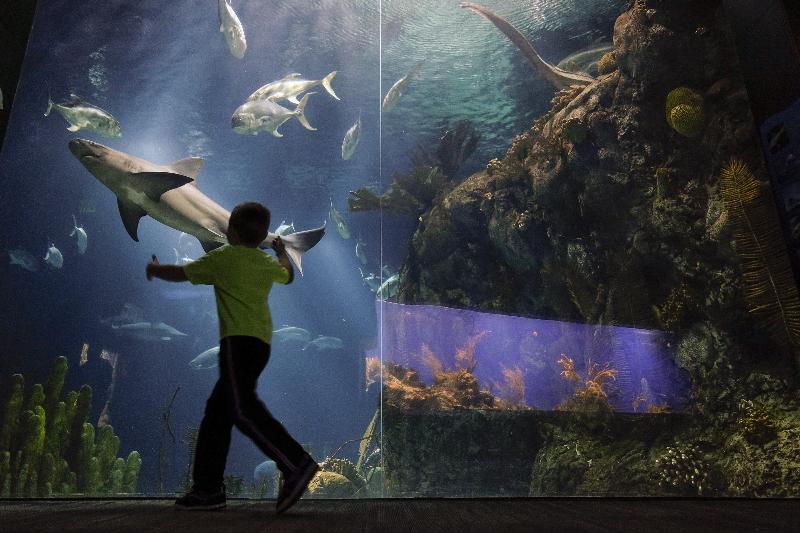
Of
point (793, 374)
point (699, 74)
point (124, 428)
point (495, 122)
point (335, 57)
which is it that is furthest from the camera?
point (335, 57)

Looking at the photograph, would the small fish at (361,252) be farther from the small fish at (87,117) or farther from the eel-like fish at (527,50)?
the eel-like fish at (527,50)

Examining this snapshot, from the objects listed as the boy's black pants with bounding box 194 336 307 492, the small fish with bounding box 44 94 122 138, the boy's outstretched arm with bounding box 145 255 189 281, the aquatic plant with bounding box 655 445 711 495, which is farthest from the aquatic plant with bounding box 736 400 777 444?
the small fish with bounding box 44 94 122 138

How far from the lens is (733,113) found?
19.6 ft

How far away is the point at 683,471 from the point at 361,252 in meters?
6.01

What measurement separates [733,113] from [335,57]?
737 cm

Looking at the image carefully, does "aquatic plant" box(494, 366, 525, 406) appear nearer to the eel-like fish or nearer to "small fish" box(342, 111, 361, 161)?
the eel-like fish

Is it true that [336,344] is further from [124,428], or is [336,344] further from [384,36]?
[384,36]

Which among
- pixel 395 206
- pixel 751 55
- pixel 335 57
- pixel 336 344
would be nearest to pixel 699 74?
pixel 751 55

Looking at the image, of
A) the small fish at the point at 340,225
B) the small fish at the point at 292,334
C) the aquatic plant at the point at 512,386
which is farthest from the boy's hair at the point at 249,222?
the small fish at the point at 292,334

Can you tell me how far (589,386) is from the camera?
20.0ft

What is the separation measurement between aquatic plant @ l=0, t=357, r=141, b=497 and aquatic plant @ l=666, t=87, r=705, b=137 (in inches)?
371

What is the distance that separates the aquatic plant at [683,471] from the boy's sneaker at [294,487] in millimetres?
4658

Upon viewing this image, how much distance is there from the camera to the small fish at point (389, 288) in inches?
299

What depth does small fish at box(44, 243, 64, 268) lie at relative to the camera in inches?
333
